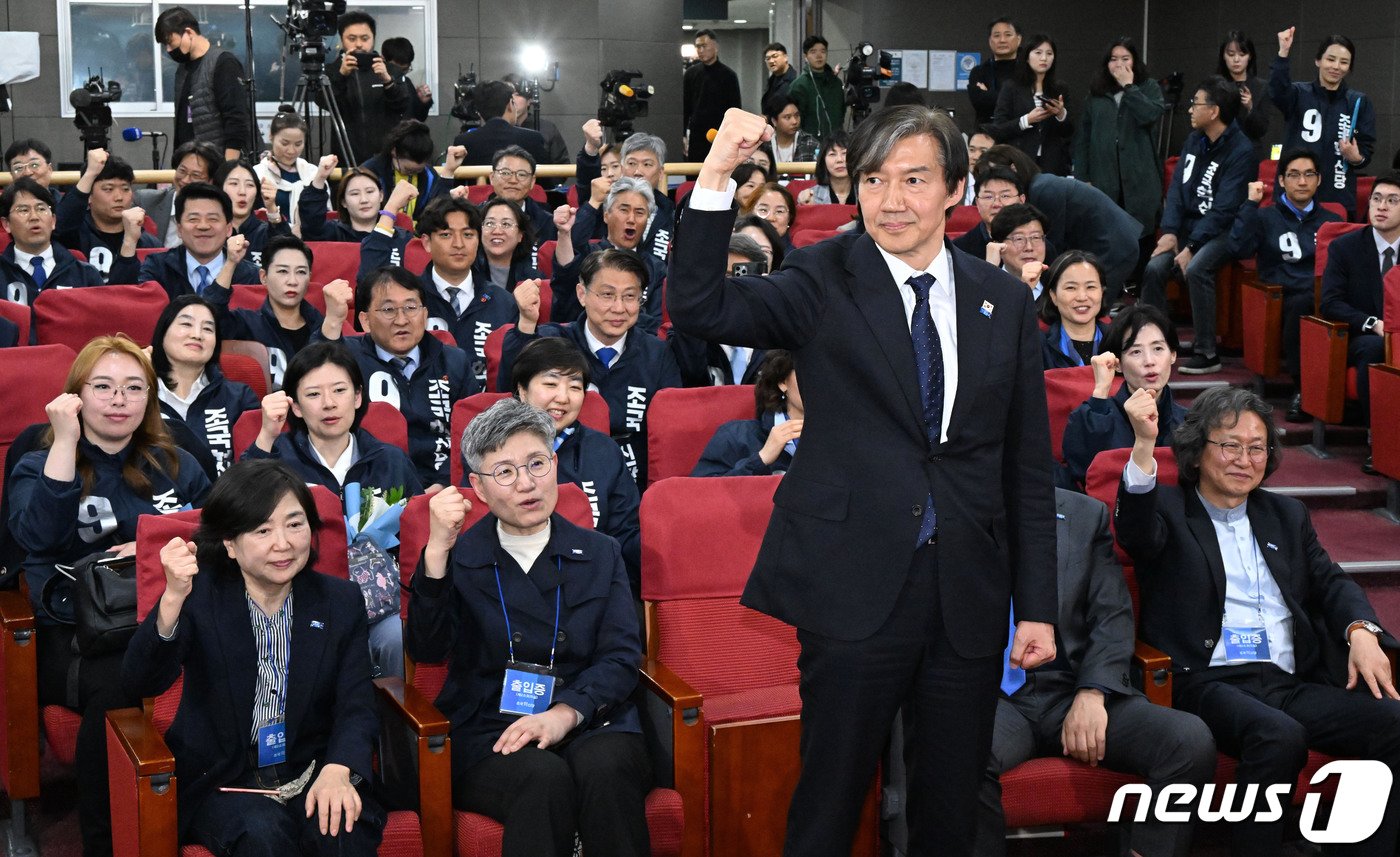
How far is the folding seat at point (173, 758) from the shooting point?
2512 millimetres

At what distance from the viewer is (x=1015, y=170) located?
6.16m

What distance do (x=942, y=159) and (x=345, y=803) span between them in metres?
1.50

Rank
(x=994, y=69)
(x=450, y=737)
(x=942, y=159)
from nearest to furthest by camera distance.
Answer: (x=942, y=159) < (x=450, y=737) < (x=994, y=69)

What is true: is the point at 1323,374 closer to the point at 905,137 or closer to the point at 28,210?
the point at 905,137

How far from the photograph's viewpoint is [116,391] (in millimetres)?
3344

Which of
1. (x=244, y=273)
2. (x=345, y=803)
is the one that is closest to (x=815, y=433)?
(x=345, y=803)

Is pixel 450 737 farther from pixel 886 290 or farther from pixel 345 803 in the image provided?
pixel 886 290

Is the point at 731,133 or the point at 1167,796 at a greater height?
the point at 731,133

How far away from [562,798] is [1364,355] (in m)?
3.99

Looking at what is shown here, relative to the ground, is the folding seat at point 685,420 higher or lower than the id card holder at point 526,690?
higher

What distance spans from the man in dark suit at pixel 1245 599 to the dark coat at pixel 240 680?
1647 millimetres

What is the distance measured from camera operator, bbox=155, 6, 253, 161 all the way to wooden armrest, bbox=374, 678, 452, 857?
4653 millimetres

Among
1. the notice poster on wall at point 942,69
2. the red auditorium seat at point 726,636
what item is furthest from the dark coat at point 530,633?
the notice poster on wall at point 942,69

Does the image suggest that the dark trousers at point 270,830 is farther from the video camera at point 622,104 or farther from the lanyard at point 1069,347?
the video camera at point 622,104
